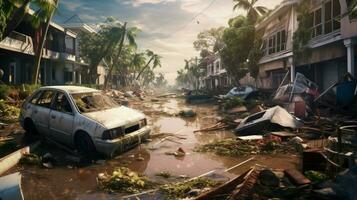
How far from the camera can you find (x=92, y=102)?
8547 millimetres

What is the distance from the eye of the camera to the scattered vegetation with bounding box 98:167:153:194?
532 cm

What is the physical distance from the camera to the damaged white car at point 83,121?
7.20 metres

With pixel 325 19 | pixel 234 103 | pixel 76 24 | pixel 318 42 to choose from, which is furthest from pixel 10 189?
pixel 76 24

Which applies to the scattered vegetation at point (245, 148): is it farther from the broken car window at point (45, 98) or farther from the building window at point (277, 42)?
the building window at point (277, 42)

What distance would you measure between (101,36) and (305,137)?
126ft

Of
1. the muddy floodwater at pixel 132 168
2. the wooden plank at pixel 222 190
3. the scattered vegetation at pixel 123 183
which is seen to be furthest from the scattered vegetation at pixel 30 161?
the wooden plank at pixel 222 190

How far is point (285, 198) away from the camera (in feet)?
13.9

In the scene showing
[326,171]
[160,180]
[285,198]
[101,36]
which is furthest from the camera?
[101,36]

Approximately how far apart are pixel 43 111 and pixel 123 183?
167 inches

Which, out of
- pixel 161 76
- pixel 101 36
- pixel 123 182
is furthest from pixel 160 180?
pixel 161 76

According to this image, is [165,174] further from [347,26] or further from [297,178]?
[347,26]

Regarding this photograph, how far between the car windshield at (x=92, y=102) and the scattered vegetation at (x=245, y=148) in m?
2.80

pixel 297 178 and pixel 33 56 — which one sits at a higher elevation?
pixel 33 56

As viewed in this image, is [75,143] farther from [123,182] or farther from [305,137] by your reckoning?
[305,137]
